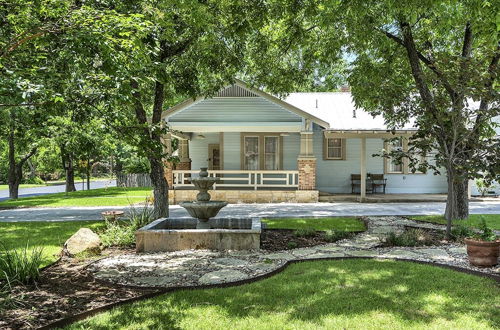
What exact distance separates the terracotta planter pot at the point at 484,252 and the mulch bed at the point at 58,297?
5211 millimetres

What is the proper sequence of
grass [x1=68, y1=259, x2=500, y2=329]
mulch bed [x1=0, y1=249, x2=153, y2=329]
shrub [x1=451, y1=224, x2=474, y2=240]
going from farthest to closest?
shrub [x1=451, y1=224, x2=474, y2=240] → mulch bed [x1=0, y1=249, x2=153, y2=329] → grass [x1=68, y1=259, x2=500, y2=329]

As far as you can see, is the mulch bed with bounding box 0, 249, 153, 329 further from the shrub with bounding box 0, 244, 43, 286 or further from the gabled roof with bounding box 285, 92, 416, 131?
the gabled roof with bounding box 285, 92, 416, 131

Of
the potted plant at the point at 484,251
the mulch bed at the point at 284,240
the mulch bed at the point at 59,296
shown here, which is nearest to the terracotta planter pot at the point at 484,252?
the potted plant at the point at 484,251

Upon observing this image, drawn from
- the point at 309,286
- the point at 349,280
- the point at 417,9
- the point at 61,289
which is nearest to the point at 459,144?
the point at 417,9

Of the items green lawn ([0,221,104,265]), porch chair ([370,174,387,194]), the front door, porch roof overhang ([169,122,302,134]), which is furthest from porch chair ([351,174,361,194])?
green lawn ([0,221,104,265])

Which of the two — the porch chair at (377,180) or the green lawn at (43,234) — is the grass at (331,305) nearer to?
the green lawn at (43,234)

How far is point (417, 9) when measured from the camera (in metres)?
7.99

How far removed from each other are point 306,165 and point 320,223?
642 centimetres

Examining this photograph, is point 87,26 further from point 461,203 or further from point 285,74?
point 461,203

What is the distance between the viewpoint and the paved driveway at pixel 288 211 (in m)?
13.8

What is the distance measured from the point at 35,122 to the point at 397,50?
11.2 meters

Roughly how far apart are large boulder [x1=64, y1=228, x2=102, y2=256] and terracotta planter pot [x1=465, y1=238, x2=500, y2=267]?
269 inches

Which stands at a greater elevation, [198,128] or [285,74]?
[285,74]

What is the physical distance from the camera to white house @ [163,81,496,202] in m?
17.7
